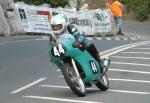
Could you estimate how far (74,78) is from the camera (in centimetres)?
1145

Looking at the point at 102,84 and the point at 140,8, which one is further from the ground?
the point at 102,84

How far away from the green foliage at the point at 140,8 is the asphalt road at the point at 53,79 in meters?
25.6

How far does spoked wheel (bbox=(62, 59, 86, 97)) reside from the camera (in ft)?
37.2

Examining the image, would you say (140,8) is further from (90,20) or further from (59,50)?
(59,50)

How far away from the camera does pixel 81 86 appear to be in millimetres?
11500

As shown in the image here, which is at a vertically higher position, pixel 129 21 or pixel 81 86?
pixel 81 86

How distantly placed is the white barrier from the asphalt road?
7577 mm

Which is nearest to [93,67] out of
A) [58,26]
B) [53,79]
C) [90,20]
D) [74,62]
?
[74,62]

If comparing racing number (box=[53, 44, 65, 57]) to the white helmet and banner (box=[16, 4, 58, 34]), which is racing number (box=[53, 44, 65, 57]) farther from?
banner (box=[16, 4, 58, 34])

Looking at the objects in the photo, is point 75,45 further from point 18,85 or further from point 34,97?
point 18,85

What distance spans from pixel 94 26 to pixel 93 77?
21.3 metres

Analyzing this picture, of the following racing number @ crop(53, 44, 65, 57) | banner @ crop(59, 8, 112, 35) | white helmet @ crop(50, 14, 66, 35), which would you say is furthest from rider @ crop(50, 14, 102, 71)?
banner @ crop(59, 8, 112, 35)

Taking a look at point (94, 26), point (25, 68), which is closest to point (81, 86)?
point (25, 68)

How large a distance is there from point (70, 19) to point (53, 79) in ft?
58.2
